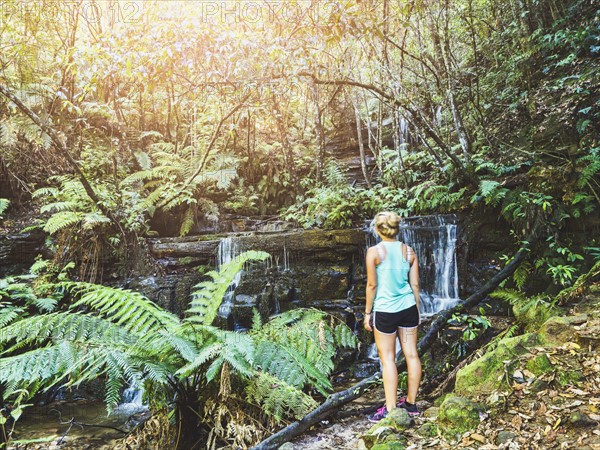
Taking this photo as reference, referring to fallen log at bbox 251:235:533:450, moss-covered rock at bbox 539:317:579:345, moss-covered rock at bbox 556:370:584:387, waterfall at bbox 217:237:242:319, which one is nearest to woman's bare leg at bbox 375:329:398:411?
fallen log at bbox 251:235:533:450

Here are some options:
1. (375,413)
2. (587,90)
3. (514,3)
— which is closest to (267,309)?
(375,413)

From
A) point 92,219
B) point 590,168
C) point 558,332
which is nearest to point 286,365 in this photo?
point 558,332

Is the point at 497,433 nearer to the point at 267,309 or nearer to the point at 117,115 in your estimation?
the point at 267,309

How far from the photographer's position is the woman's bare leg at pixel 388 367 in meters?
2.95

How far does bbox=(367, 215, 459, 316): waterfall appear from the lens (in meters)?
6.76

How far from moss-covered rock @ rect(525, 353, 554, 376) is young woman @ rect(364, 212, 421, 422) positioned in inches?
31.5

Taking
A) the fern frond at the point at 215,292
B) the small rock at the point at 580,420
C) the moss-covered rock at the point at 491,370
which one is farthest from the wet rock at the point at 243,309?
the small rock at the point at 580,420

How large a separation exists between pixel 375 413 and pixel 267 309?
4041 mm

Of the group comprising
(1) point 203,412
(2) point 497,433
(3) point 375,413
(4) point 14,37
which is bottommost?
(3) point 375,413

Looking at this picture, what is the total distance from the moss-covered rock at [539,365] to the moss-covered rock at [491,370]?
11 centimetres

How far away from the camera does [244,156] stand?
1155 cm

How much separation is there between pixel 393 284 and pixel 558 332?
1.40 metres

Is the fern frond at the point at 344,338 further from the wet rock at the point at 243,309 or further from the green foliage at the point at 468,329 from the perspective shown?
the wet rock at the point at 243,309

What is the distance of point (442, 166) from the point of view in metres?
7.74
